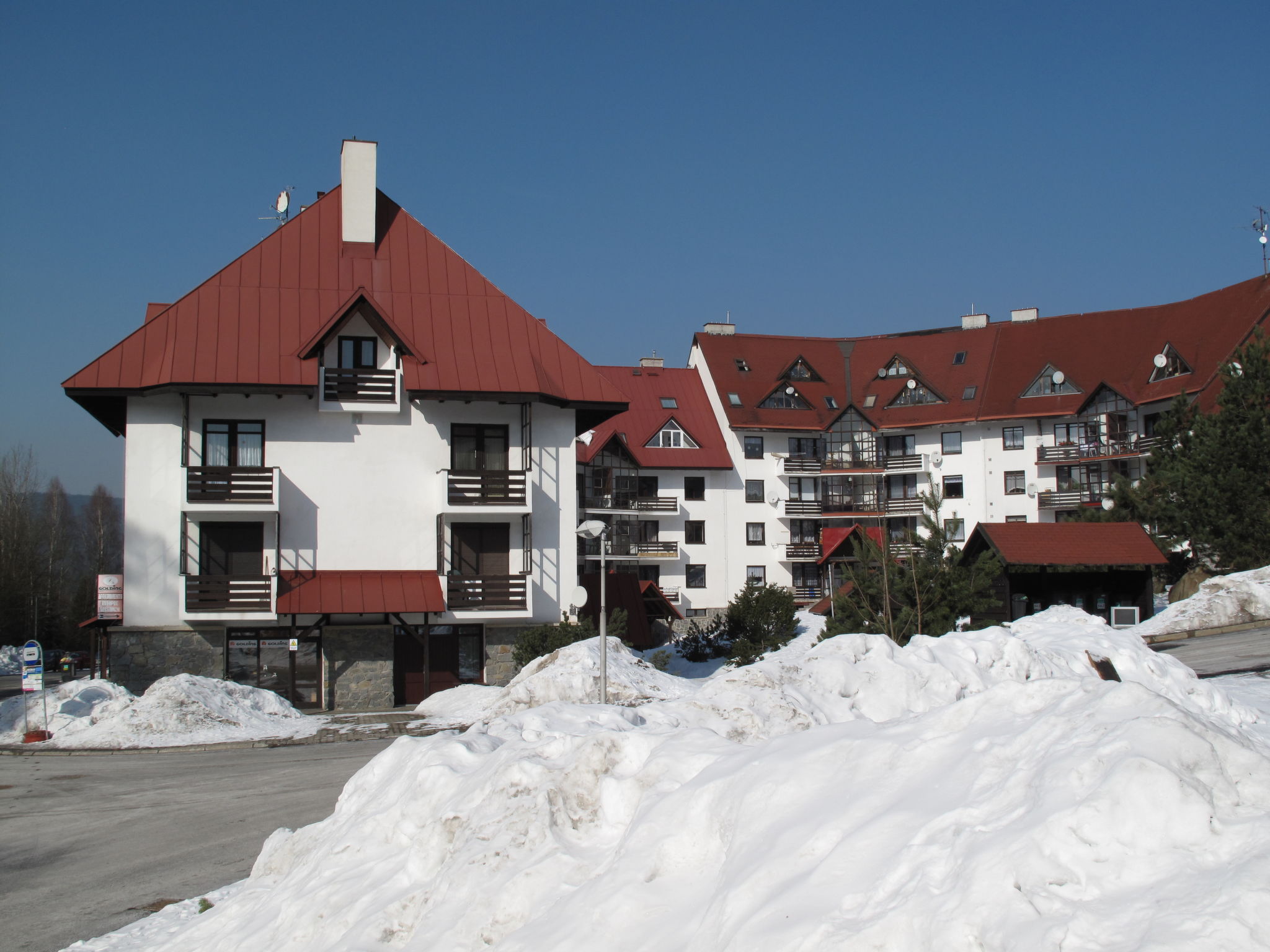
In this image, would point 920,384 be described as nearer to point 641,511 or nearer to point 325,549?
A: point 641,511

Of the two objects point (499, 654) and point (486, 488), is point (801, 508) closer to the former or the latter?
point (499, 654)

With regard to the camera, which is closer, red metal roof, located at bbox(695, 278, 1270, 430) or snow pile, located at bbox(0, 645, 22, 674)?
red metal roof, located at bbox(695, 278, 1270, 430)

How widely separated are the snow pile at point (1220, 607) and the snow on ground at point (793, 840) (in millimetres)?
24224

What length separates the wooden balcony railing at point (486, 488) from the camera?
30.2 metres

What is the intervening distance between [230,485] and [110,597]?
4100 mm

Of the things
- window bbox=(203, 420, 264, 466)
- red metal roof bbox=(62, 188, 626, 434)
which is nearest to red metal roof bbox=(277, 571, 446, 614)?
window bbox=(203, 420, 264, 466)

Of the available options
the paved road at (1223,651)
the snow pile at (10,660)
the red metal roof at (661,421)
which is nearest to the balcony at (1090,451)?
the red metal roof at (661,421)

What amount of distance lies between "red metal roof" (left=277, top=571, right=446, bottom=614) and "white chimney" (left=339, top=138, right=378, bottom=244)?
10.1 meters

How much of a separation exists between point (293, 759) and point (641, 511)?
3490 cm

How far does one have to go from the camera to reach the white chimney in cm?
3288

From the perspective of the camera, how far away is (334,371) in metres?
30.6

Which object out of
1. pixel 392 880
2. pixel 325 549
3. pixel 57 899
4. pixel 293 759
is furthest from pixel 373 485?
pixel 392 880

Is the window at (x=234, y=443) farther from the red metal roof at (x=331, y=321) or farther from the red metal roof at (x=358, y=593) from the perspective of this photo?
the red metal roof at (x=358, y=593)

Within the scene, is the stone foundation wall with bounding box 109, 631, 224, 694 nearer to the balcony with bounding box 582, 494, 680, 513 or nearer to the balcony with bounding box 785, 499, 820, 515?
the balcony with bounding box 582, 494, 680, 513
